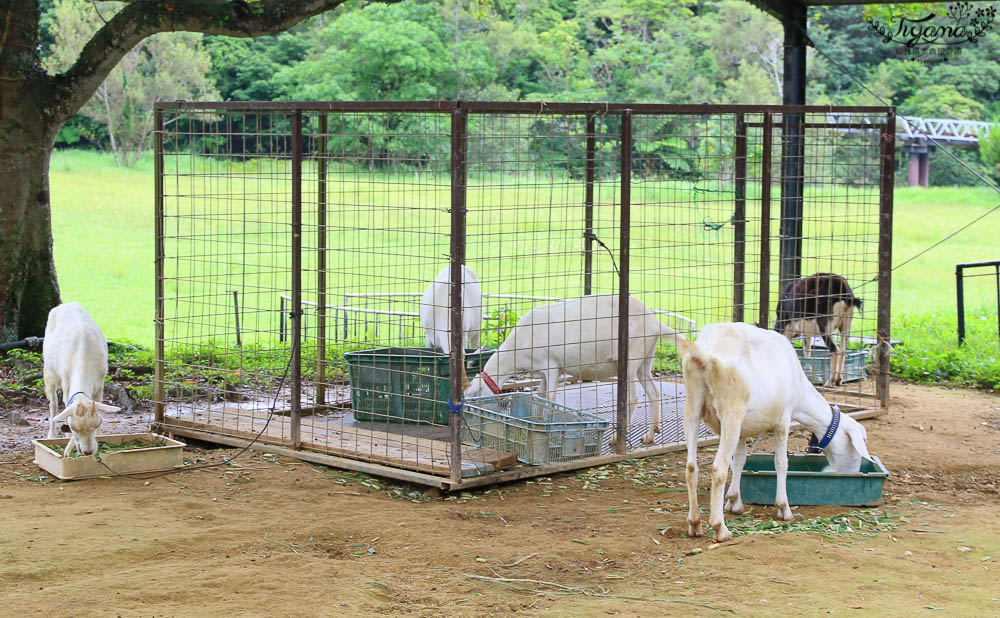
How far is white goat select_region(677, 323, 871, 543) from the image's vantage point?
6242mm

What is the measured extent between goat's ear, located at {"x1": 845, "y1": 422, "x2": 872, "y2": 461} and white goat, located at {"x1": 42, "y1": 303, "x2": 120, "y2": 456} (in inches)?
204

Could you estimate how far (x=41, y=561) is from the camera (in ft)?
18.3

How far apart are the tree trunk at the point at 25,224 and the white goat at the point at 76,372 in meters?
2.92

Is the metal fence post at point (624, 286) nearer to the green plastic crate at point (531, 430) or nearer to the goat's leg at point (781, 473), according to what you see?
the green plastic crate at point (531, 430)

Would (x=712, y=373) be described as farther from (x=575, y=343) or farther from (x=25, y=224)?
(x=25, y=224)

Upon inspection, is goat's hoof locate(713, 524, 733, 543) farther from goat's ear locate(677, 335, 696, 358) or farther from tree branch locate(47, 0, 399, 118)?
tree branch locate(47, 0, 399, 118)

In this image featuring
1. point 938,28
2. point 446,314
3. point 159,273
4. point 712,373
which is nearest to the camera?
point 712,373

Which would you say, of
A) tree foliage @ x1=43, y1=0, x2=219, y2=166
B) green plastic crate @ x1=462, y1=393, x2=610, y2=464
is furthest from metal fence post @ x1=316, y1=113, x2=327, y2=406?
tree foliage @ x1=43, y1=0, x2=219, y2=166

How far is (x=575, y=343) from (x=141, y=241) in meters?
20.8

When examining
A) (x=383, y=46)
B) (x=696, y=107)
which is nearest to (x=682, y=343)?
(x=696, y=107)

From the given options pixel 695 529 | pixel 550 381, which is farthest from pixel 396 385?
pixel 695 529

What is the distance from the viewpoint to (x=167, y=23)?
10.8 m

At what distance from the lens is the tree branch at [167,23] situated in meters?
10.8

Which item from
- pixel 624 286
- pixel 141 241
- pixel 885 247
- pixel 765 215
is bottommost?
pixel 624 286
